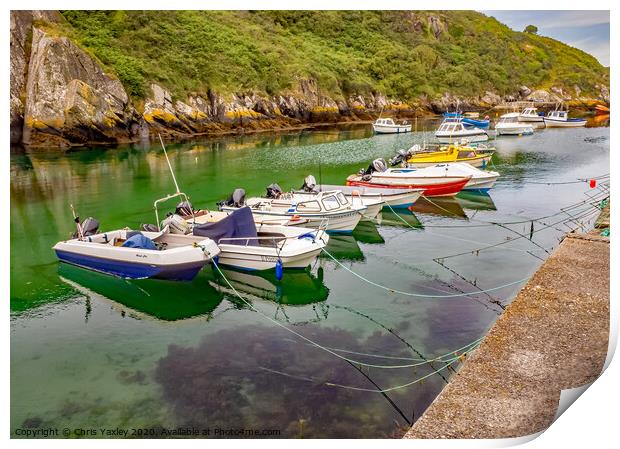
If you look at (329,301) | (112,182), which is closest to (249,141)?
(112,182)

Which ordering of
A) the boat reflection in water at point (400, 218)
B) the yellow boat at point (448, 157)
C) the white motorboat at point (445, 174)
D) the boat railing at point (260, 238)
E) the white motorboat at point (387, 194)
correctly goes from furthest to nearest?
the yellow boat at point (448, 157) < the white motorboat at point (445, 174) < the white motorboat at point (387, 194) < the boat reflection in water at point (400, 218) < the boat railing at point (260, 238)

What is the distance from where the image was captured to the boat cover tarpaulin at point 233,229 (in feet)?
49.9

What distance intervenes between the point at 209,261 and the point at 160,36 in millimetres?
42600

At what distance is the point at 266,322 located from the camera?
39.7 ft

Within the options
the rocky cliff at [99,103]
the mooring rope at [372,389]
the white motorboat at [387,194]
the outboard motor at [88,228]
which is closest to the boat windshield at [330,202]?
the white motorboat at [387,194]

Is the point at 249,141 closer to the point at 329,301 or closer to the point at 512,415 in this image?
the point at 329,301

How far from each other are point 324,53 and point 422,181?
49220 mm

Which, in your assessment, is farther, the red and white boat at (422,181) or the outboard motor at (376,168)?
the outboard motor at (376,168)

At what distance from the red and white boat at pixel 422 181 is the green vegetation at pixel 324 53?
12256 mm

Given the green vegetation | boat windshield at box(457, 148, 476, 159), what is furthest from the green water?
the green vegetation

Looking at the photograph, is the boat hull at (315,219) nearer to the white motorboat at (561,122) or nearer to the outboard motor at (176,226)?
the outboard motor at (176,226)

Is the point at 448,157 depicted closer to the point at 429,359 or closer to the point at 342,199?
the point at 342,199

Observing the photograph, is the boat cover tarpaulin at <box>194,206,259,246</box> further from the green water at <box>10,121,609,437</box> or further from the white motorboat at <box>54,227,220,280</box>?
the green water at <box>10,121,609,437</box>

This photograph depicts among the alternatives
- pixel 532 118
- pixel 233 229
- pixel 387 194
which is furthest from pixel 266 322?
pixel 532 118
